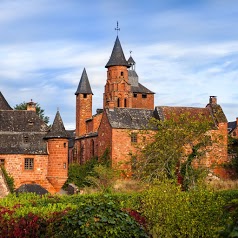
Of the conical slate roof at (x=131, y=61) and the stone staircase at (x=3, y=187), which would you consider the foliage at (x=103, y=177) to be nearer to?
the stone staircase at (x=3, y=187)

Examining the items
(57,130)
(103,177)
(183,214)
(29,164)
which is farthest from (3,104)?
(183,214)

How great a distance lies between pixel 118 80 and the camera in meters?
70.9

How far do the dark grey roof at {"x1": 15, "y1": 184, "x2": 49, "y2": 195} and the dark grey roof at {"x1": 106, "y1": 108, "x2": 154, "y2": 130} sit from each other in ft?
32.8

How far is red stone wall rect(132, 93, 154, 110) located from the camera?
254 feet

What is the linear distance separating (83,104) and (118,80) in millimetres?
6846

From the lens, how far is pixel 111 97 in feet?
236

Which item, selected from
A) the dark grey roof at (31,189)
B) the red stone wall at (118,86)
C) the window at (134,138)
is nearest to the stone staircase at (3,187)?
the dark grey roof at (31,189)

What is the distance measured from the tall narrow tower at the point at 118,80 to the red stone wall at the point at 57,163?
20615 millimetres

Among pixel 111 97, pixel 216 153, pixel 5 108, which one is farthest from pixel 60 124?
pixel 111 97

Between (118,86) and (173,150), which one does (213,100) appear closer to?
(173,150)

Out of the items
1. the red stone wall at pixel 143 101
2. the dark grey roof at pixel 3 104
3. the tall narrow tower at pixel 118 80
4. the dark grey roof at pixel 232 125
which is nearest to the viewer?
the dark grey roof at pixel 3 104

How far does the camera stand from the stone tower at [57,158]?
162ft

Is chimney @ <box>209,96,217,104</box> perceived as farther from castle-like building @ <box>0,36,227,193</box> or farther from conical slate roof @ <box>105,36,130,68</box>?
conical slate roof @ <box>105,36,130,68</box>

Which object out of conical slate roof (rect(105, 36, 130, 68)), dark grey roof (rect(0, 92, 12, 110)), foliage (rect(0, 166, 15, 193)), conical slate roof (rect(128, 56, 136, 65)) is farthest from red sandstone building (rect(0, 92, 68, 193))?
conical slate roof (rect(128, 56, 136, 65))
